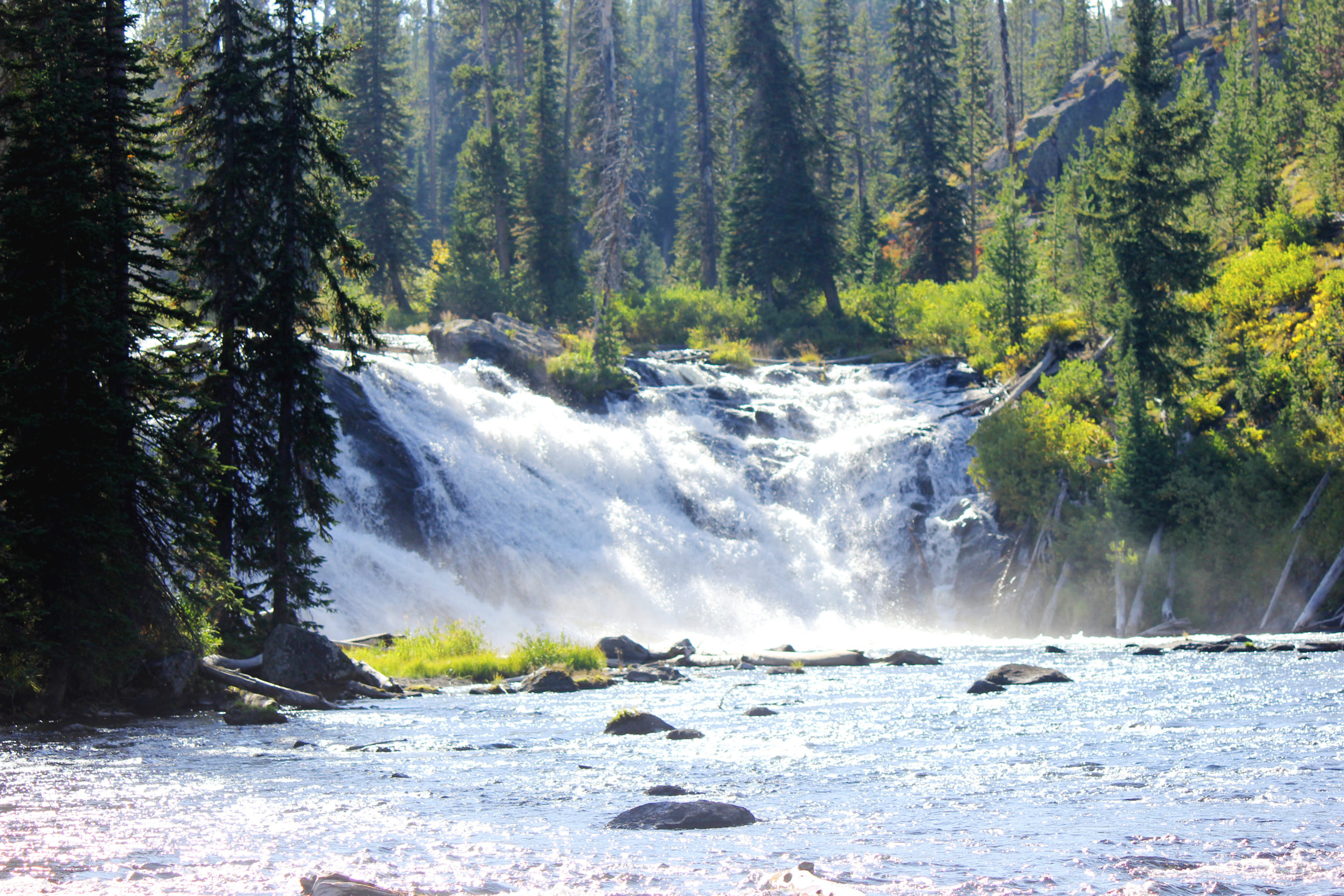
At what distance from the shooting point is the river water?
7730 millimetres

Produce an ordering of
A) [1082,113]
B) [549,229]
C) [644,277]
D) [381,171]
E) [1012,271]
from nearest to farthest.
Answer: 1. [1012,271]
2. [549,229]
3. [381,171]
4. [1082,113]
5. [644,277]

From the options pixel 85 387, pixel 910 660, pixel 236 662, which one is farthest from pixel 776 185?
pixel 85 387

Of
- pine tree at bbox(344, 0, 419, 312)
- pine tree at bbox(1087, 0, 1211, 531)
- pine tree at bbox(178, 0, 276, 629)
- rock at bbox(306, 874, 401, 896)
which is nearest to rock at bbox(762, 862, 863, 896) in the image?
rock at bbox(306, 874, 401, 896)

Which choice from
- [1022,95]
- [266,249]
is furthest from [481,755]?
[1022,95]

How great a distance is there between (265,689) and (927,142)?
49.3 metres

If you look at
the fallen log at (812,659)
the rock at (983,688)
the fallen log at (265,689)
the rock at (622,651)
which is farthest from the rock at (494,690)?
the rock at (983,688)

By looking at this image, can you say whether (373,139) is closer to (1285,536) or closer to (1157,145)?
(1157,145)

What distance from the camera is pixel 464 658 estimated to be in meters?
23.2

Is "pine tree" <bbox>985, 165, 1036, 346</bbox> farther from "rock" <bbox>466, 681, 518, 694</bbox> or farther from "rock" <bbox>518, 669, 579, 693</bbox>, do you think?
"rock" <bbox>466, 681, 518, 694</bbox>

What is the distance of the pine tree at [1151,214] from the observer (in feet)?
107

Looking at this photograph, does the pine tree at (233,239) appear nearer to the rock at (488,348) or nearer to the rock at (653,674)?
the rock at (653,674)

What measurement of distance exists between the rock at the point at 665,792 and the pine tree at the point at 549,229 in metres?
41.5

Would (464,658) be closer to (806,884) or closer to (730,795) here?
(730,795)

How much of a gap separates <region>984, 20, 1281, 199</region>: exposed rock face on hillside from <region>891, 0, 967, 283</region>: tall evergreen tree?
18.8 feet
